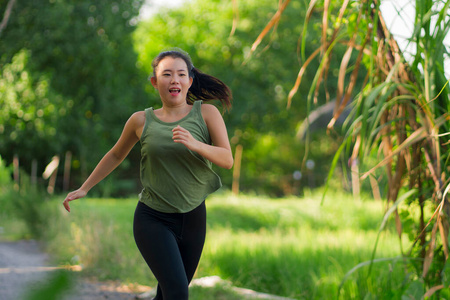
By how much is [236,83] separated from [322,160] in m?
5.95

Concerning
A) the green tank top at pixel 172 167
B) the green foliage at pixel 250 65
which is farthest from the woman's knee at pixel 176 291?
the green foliage at pixel 250 65

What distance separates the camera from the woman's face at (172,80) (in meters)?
2.43

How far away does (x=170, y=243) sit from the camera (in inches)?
92.9

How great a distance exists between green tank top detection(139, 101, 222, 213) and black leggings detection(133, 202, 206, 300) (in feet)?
Answer: 0.17

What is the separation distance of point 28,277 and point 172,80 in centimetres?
399

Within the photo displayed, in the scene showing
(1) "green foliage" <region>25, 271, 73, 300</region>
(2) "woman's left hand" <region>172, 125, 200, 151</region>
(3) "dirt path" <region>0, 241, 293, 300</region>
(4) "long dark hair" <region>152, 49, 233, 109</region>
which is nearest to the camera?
(1) "green foliage" <region>25, 271, 73, 300</region>

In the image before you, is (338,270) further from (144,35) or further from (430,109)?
(144,35)

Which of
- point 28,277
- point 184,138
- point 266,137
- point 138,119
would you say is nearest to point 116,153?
point 138,119

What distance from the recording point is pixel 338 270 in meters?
4.32

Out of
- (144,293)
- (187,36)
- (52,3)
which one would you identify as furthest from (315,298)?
(187,36)

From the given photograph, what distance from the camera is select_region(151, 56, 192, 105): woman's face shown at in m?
2.43

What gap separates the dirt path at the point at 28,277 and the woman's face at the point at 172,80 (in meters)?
1.79

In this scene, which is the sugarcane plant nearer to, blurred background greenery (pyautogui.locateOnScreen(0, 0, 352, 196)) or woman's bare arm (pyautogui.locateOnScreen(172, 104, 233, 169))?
woman's bare arm (pyautogui.locateOnScreen(172, 104, 233, 169))

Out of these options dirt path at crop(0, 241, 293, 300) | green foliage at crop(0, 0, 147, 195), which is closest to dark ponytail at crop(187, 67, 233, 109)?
dirt path at crop(0, 241, 293, 300)
